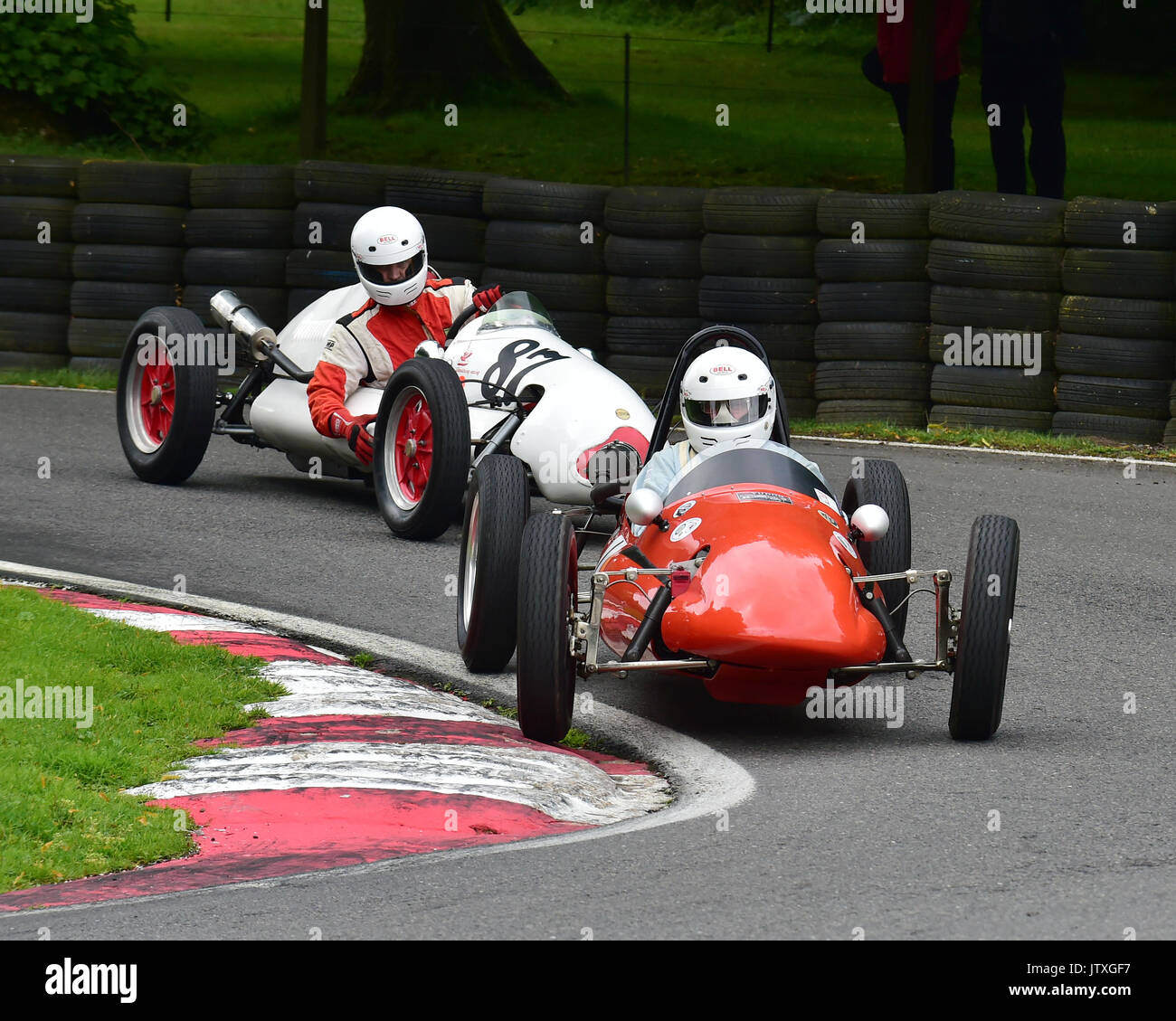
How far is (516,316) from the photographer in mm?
10078

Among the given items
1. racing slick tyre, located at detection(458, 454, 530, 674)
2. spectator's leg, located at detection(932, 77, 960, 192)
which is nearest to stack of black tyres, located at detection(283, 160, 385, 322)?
spectator's leg, located at detection(932, 77, 960, 192)

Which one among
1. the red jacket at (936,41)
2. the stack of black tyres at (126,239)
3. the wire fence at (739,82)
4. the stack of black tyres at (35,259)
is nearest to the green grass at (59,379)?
the stack of black tyres at (35,259)

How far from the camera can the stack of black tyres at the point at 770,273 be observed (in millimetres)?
12750

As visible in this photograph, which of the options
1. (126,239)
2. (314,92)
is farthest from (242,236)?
(314,92)

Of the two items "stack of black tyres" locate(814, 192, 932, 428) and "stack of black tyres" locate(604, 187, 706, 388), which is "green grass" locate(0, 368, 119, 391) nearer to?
"stack of black tyres" locate(604, 187, 706, 388)

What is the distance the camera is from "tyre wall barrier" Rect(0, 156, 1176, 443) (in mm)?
12078

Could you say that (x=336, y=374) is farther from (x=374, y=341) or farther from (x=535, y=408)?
(x=535, y=408)

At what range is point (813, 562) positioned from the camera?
6.09m

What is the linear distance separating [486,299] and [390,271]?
0.55 m

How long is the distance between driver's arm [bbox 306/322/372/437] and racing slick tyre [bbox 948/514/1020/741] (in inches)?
182

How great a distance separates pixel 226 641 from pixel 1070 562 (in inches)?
161

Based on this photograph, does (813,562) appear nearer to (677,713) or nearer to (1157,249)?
(677,713)
